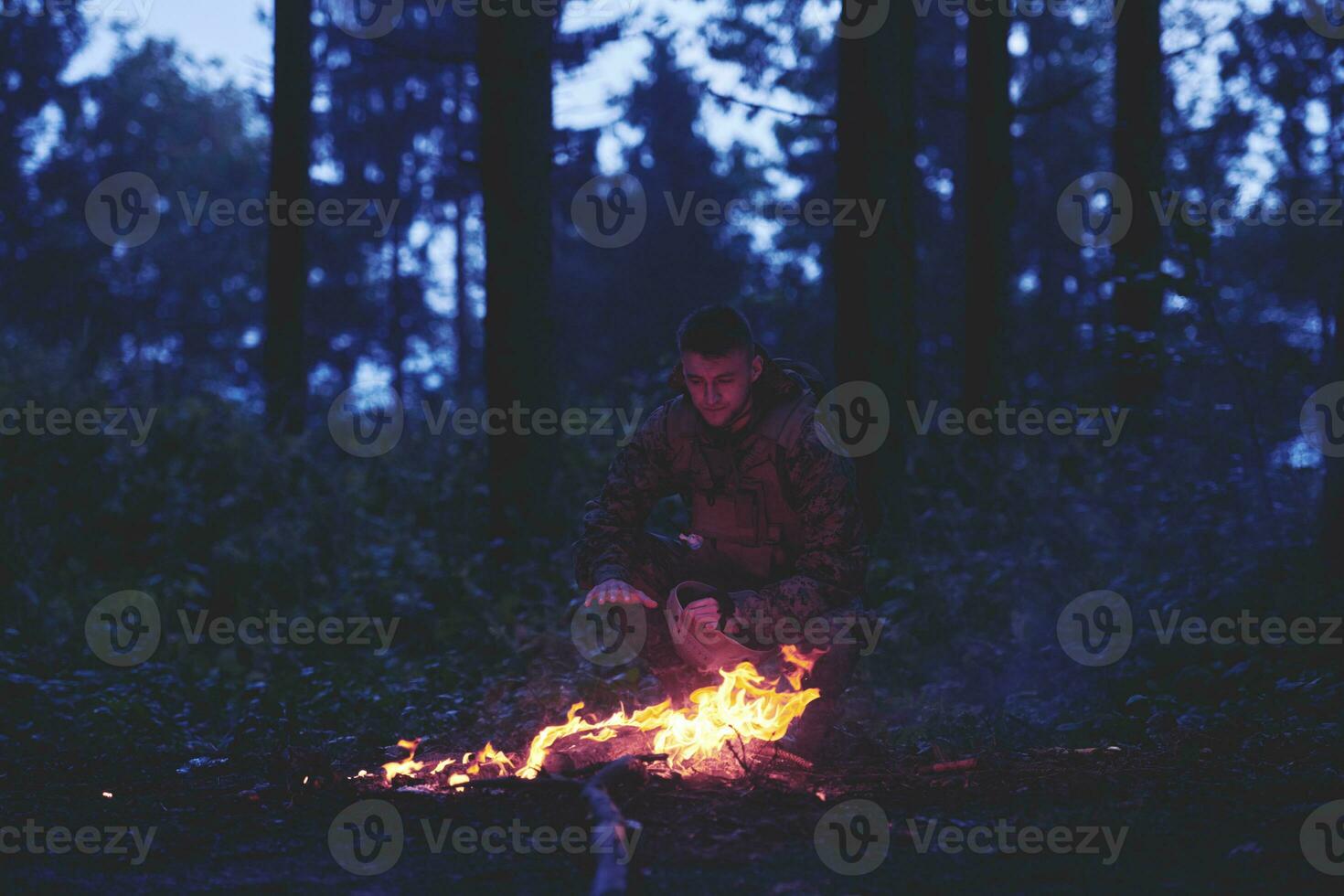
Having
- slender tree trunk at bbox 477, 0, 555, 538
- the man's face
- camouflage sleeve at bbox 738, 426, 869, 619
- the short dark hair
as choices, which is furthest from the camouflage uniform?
slender tree trunk at bbox 477, 0, 555, 538

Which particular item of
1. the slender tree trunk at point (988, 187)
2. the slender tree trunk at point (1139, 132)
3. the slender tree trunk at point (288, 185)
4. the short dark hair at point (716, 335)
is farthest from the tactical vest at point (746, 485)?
the slender tree trunk at point (288, 185)

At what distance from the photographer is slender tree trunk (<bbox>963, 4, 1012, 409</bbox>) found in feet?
46.2

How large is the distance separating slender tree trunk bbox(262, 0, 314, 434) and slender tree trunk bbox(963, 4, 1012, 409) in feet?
27.5

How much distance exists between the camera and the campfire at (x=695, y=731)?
17.2 ft

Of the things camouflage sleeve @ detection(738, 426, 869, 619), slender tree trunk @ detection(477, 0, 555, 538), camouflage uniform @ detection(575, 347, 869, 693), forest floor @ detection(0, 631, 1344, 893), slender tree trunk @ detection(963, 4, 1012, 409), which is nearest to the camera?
forest floor @ detection(0, 631, 1344, 893)

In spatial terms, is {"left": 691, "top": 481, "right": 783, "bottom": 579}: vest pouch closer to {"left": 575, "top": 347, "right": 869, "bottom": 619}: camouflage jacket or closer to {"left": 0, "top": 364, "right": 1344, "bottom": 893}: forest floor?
{"left": 575, "top": 347, "right": 869, "bottom": 619}: camouflage jacket

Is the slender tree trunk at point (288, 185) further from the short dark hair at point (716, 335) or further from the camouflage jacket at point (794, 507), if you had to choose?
the short dark hair at point (716, 335)

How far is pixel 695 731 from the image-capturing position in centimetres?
536

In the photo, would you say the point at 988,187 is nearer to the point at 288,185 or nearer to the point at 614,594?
the point at 288,185

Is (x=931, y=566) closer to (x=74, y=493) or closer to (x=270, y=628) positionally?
(x=270, y=628)

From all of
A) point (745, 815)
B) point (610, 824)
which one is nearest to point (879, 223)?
point (745, 815)

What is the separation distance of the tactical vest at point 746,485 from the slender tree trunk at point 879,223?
400 cm

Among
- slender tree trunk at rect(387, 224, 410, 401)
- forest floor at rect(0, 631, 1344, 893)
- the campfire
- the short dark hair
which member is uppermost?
slender tree trunk at rect(387, 224, 410, 401)

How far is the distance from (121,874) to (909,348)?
10.1m
